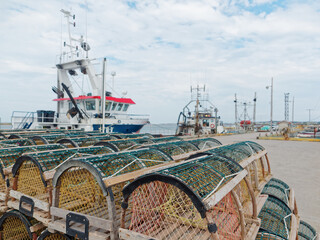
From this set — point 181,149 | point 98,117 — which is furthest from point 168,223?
point 98,117

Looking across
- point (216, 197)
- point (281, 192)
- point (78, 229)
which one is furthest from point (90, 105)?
point (216, 197)

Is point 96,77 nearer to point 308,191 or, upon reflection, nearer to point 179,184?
point 308,191

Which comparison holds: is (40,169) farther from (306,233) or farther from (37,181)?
(306,233)

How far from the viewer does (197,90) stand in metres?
27.6

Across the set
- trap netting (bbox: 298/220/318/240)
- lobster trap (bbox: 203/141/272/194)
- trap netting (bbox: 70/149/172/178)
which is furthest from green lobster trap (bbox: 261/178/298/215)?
trap netting (bbox: 70/149/172/178)

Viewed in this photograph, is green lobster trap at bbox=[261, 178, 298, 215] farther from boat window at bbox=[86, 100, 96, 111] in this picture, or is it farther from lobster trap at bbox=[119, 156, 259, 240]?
boat window at bbox=[86, 100, 96, 111]

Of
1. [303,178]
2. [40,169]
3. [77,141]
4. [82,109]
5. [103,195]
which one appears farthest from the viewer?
[82,109]

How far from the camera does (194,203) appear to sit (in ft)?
6.61

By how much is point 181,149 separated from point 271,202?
221 cm

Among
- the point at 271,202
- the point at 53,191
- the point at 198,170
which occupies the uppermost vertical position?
the point at 198,170

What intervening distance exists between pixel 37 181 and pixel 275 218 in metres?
4.13

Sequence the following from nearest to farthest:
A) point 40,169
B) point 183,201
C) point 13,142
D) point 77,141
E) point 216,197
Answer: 1. point 216,197
2. point 183,201
3. point 40,169
4. point 13,142
5. point 77,141

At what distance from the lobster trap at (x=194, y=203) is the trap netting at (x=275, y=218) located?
→ 0.42 m

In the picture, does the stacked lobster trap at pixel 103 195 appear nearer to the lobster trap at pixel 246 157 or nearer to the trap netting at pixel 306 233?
the lobster trap at pixel 246 157
